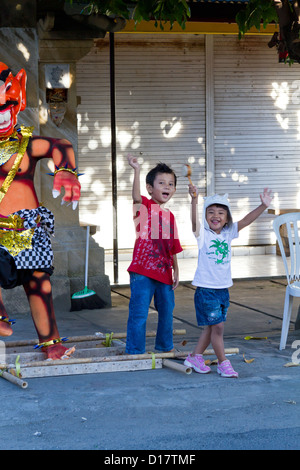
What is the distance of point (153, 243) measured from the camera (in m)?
5.58

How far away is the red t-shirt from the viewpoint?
18.2 feet

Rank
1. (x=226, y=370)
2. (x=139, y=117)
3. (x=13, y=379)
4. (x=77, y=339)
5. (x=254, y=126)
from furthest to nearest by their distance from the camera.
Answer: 1. (x=254, y=126)
2. (x=139, y=117)
3. (x=77, y=339)
4. (x=226, y=370)
5. (x=13, y=379)

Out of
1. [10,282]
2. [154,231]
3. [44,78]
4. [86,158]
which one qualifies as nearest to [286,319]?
[154,231]

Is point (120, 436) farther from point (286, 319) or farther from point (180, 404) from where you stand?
point (286, 319)

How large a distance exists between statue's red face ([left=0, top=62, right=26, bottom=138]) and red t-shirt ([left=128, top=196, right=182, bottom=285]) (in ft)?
3.42

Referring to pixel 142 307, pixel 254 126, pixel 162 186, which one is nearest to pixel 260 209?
pixel 162 186

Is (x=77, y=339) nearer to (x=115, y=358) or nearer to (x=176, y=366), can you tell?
(x=115, y=358)

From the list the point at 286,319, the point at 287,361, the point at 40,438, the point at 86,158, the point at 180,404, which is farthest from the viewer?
the point at 86,158

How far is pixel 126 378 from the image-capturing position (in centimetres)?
533

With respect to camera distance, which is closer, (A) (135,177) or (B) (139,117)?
(A) (135,177)

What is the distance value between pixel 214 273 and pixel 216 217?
1.26ft

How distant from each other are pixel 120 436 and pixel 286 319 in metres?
2.51

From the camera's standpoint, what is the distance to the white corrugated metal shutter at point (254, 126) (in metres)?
12.1

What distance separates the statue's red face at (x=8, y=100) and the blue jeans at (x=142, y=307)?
4.39 ft
